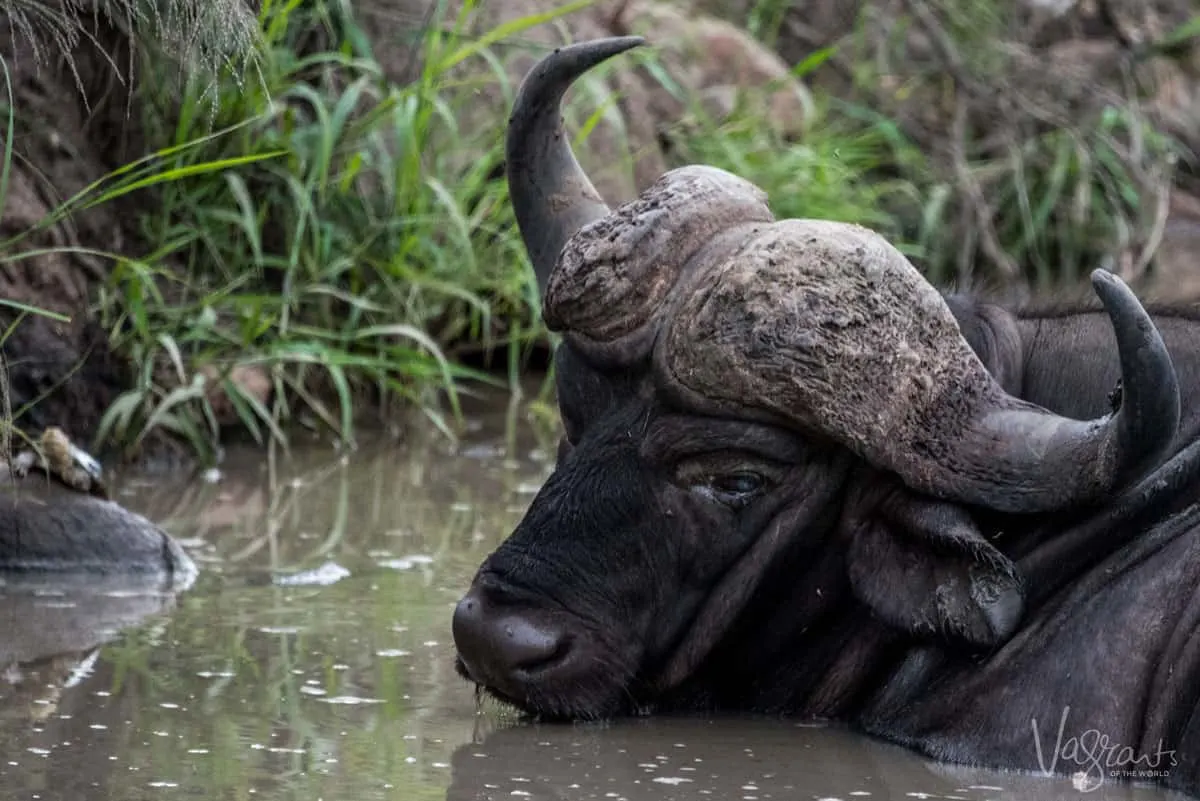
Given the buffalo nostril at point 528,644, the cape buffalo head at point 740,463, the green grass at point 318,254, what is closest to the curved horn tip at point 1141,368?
the cape buffalo head at point 740,463

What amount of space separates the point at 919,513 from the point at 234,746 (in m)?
1.54

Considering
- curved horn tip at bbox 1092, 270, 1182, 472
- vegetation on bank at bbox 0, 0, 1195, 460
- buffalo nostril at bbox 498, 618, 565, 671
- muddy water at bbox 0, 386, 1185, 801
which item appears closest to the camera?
curved horn tip at bbox 1092, 270, 1182, 472

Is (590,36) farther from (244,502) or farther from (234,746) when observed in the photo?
(234,746)

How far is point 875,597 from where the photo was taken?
15.8 ft

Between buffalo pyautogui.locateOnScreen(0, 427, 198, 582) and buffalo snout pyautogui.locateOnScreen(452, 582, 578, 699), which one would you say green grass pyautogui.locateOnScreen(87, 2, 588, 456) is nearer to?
buffalo pyautogui.locateOnScreen(0, 427, 198, 582)

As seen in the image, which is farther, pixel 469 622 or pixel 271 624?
pixel 271 624

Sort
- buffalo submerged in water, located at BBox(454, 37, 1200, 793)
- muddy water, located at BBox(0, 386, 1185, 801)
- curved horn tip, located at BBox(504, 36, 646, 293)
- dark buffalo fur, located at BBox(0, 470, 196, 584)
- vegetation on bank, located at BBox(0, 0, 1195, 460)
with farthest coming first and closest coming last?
vegetation on bank, located at BBox(0, 0, 1195, 460) < dark buffalo fur, located at BBox(0, 470, 196, 584) < curved horn tip, located at BBox(504, 36, 646, 293) < buffalo submerged in water, located at BBox(454, 37, 1200, 793) < muddy water, located at BBox(0, 386, 1185, 801)

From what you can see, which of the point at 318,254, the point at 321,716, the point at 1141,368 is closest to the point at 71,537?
the point at 321,716

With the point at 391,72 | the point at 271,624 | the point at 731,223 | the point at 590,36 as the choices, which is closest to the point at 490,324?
the point at 391,72

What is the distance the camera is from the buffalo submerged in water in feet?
15.2

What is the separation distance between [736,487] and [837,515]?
236mm

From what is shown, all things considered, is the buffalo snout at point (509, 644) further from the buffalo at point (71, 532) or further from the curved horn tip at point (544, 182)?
the buffalo at point (71, 532)

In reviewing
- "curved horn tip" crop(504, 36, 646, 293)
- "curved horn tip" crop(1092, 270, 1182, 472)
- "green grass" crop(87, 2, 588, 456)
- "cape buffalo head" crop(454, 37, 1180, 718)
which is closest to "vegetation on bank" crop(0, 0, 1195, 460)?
"green grass" crop(87, 2, 588, 456)

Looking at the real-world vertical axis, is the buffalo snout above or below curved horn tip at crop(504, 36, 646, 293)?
below
